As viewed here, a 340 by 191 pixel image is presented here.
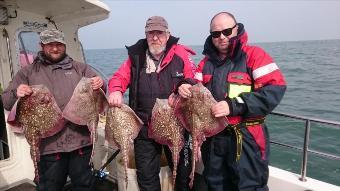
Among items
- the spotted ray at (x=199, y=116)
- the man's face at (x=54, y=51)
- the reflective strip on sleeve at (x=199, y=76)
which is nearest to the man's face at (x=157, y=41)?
the reflective strip on sleeve at (x=199, y=76)

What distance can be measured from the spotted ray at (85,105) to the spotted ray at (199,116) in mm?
999

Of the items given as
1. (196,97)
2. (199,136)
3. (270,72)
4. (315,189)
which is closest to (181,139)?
(199,136)

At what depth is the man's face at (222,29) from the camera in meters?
3.28

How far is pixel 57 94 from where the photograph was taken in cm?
385

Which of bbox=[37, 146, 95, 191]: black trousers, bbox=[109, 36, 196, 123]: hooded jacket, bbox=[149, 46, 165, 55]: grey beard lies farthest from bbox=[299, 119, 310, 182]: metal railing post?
bbox=[37, 146, 95, 191]: black trousers

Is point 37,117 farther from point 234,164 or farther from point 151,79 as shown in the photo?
point 234,164

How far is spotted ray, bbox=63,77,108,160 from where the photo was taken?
3748mm

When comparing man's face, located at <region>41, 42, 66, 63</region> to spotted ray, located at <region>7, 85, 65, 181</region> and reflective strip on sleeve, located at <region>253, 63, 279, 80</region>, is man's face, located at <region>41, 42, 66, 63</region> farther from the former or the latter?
reflective strip on sleeve, located at <region>253, 63, 279, 80</region>

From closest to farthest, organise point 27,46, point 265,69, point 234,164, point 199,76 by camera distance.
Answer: point 265,69 → point 234,164 → point 199,76 → point 27,46

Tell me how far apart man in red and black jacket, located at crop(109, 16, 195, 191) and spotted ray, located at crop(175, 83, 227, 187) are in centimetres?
44

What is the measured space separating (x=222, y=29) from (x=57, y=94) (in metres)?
2.07

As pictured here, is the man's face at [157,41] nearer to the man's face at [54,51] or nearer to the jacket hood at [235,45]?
the jacket hood at [235,45]

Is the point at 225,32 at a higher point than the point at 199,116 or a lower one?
higher

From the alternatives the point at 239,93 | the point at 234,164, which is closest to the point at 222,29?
the point at 239,93
